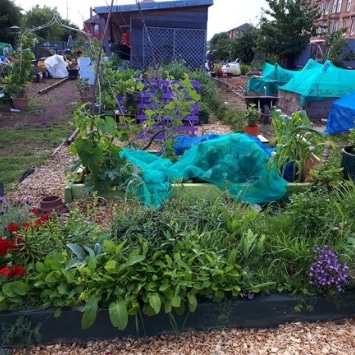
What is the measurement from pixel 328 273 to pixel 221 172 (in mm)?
1742

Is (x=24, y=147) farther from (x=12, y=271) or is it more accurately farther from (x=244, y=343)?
(x=244, y=343)

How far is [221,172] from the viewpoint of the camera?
3.74m

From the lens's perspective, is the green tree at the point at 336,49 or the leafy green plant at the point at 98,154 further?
the green tree at the point at 336,49

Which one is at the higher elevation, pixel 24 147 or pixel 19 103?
pixel 19 103

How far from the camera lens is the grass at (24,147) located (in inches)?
197

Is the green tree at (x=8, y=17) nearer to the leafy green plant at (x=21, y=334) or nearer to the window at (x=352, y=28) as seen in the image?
the leafy green plant at (x=21, y=334)

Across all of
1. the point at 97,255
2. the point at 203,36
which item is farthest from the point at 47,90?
the point at 97,255

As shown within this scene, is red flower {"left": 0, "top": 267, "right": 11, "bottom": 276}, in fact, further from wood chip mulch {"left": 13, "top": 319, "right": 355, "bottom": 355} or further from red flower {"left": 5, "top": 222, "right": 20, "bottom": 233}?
wood chip mulch {"left": 13, "top": 319, "right": 355, "bottom": 355}

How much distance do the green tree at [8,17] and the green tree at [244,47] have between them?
1744 cm

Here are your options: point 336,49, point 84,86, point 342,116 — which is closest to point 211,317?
point 342,116

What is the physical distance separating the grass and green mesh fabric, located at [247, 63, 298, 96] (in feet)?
24.7

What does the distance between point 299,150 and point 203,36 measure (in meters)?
8.41

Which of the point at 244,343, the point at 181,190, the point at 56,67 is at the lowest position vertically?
the point at 244,343

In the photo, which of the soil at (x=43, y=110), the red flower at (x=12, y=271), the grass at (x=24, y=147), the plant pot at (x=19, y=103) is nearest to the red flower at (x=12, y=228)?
the red flower at (x=12, y=271)
